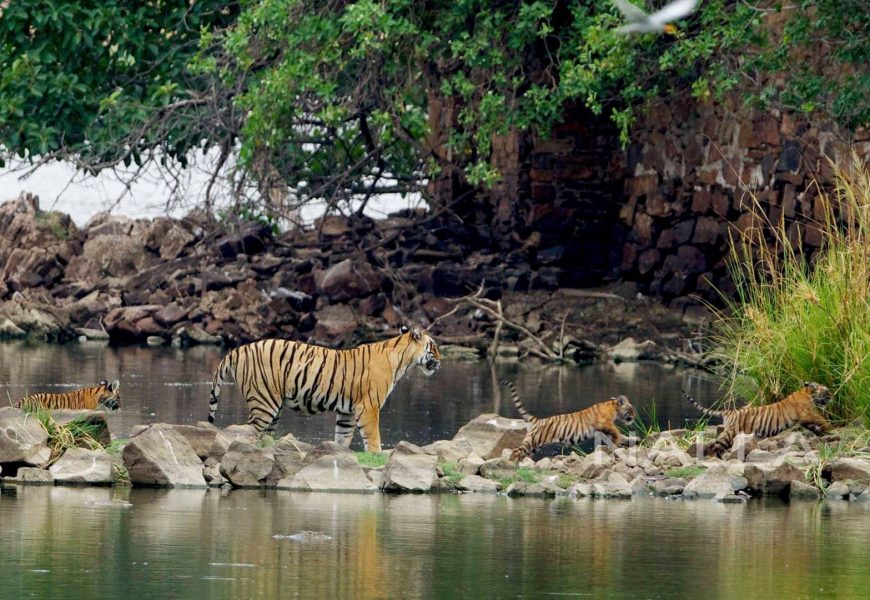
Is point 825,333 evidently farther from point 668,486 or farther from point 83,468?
point 83,468

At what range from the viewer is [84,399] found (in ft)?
56.3

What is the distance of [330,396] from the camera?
16281mm

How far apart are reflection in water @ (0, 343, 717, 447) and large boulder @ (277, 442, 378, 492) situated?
9.77 ft

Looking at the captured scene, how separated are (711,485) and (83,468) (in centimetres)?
440

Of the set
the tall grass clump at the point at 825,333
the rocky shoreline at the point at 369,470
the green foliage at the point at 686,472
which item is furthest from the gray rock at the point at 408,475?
the tall grass clump at the point at 825,333

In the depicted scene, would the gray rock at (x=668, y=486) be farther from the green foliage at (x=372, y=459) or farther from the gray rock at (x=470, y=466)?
the green foliage at (x=372, y=459)

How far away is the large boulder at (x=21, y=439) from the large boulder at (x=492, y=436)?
3.41 meters

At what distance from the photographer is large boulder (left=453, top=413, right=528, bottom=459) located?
50.4ft

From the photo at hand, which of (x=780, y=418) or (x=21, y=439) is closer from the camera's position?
(x=21, y=439)

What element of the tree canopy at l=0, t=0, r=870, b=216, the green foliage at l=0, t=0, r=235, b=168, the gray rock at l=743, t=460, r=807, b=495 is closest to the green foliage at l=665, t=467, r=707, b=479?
the gray rock at l=743, t=460, r=807, b=495

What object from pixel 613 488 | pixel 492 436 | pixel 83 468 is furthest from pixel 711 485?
pixel 83 468

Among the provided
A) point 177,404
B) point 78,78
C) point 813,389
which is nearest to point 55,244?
point 78,78

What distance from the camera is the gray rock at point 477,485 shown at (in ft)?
44.9

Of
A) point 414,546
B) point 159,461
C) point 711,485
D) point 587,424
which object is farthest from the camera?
point 587,424
